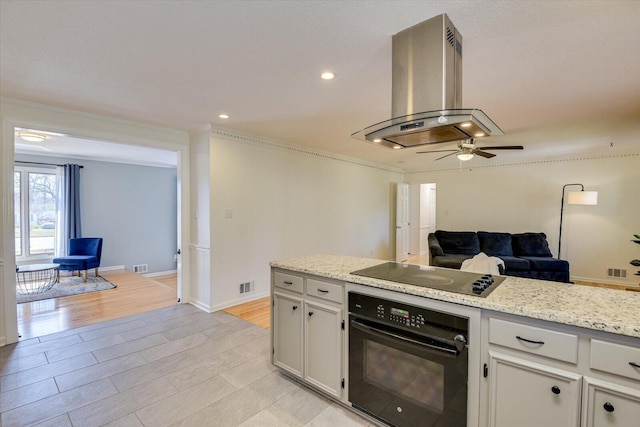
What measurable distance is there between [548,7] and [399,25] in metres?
0.74

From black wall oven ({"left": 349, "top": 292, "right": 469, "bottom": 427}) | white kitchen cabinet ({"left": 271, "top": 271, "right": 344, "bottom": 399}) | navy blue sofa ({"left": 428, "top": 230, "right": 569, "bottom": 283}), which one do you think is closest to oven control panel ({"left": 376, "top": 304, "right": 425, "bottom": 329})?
black wall oven ({"left": 349, "top": 292, "right": 469, "bottom": 427})

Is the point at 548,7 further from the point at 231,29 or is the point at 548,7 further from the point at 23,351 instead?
the point at 23,351

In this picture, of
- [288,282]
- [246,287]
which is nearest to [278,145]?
[246,287]

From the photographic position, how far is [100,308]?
13.8ft

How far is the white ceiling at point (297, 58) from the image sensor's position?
161cm

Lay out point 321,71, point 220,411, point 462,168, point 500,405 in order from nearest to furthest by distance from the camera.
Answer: point 500,405 < point 220,411 < point 321,71 < point 462,168

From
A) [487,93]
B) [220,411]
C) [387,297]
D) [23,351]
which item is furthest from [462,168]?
[23,351]

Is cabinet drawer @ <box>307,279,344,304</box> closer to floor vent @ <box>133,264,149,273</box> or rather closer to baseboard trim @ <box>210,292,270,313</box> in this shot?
baseboard trim @ <box>210,292,270,313</box>

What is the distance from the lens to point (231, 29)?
69.8 inches

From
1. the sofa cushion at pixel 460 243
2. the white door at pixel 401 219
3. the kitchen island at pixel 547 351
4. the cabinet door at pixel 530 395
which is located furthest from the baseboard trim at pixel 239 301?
the white door at pixel 401 219

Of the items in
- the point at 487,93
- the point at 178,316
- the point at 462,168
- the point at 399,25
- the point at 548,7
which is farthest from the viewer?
the point at 462,168

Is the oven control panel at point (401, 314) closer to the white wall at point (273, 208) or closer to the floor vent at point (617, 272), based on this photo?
the white wall at point (273, 208)

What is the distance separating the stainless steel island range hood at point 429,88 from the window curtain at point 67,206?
6624mm

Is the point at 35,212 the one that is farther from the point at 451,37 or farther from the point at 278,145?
the point at 451,37
